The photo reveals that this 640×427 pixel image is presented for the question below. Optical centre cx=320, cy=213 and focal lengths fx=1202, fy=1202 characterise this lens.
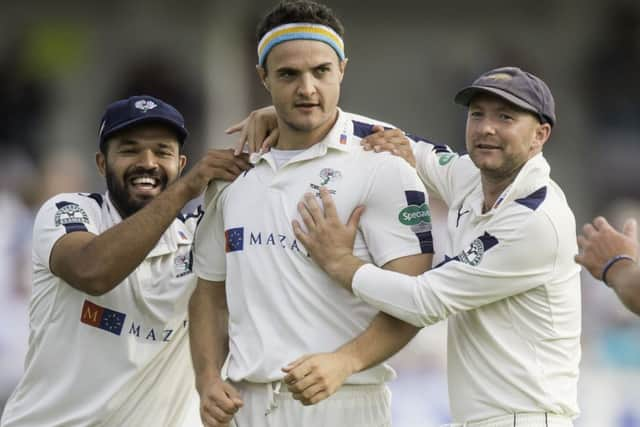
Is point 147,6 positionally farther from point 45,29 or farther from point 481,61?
point 481,61

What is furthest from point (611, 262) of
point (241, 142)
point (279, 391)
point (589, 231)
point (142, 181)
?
point (142, 181)

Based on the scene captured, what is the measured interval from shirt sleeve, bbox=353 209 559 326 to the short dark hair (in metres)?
0.90

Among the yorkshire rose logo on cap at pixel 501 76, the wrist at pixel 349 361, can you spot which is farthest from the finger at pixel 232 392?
the yorkshire rose logo on cap at pixel 501 76

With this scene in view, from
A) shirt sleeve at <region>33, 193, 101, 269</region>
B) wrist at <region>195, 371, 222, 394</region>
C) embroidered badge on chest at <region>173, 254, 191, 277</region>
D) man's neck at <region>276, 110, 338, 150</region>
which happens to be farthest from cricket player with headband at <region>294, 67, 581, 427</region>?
shirt sleeve at <region>33, 193, 101, 269</region>

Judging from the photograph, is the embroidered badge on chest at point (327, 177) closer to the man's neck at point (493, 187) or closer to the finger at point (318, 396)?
the man's neck at point (493, 187)

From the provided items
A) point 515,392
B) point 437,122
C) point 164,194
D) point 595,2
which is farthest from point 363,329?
point 595,2

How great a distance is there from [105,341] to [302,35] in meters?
1.54

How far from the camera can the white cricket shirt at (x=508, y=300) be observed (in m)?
4.14

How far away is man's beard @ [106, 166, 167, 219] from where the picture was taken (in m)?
4.99

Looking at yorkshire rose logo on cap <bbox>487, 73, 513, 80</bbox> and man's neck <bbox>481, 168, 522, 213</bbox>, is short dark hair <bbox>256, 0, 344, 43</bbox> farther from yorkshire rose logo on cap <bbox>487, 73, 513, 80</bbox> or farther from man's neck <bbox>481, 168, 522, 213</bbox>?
man's neck <bbox>481, 168, 522, 213</bbox>

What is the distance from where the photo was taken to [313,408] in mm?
4234

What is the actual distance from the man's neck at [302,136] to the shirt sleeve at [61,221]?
1022 millimetres

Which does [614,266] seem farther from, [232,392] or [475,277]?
[232,392]

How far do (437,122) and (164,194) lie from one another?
970cm
